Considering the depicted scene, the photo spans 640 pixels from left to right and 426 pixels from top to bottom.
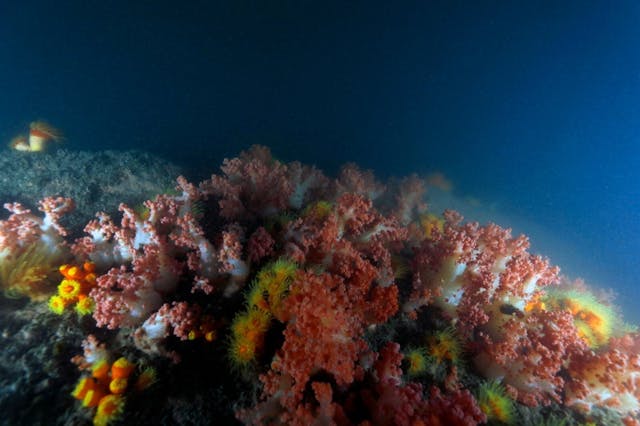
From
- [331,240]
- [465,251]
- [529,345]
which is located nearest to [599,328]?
[529,345]

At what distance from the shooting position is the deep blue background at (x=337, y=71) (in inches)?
1467

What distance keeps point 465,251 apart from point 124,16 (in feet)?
197

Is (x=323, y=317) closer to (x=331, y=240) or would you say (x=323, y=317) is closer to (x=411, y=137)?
(x=331, y=240)

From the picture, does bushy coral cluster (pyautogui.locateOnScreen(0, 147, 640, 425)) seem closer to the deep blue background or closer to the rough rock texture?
the rough rock texture

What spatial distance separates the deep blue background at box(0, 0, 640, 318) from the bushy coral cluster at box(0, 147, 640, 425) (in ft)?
86.9

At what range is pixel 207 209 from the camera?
5375 millimetres

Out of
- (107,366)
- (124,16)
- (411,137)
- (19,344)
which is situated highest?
(124,16)

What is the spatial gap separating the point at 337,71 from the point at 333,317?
4604cm

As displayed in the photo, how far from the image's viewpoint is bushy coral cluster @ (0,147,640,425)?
2.59m

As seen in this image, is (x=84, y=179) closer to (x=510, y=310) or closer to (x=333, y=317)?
(x=333, y=317)

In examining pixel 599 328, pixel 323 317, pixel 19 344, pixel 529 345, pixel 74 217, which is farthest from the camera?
pixel 74 217

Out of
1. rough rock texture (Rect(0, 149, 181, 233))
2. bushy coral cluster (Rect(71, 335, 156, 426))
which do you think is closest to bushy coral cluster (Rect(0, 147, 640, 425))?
bushy coral cluster (Rect(71, 335, 156, 426))

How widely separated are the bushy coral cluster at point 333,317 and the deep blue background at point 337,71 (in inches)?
1043

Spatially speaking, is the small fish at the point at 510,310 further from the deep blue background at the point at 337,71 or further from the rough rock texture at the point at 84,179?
the deep blue background at the point at 337,71
